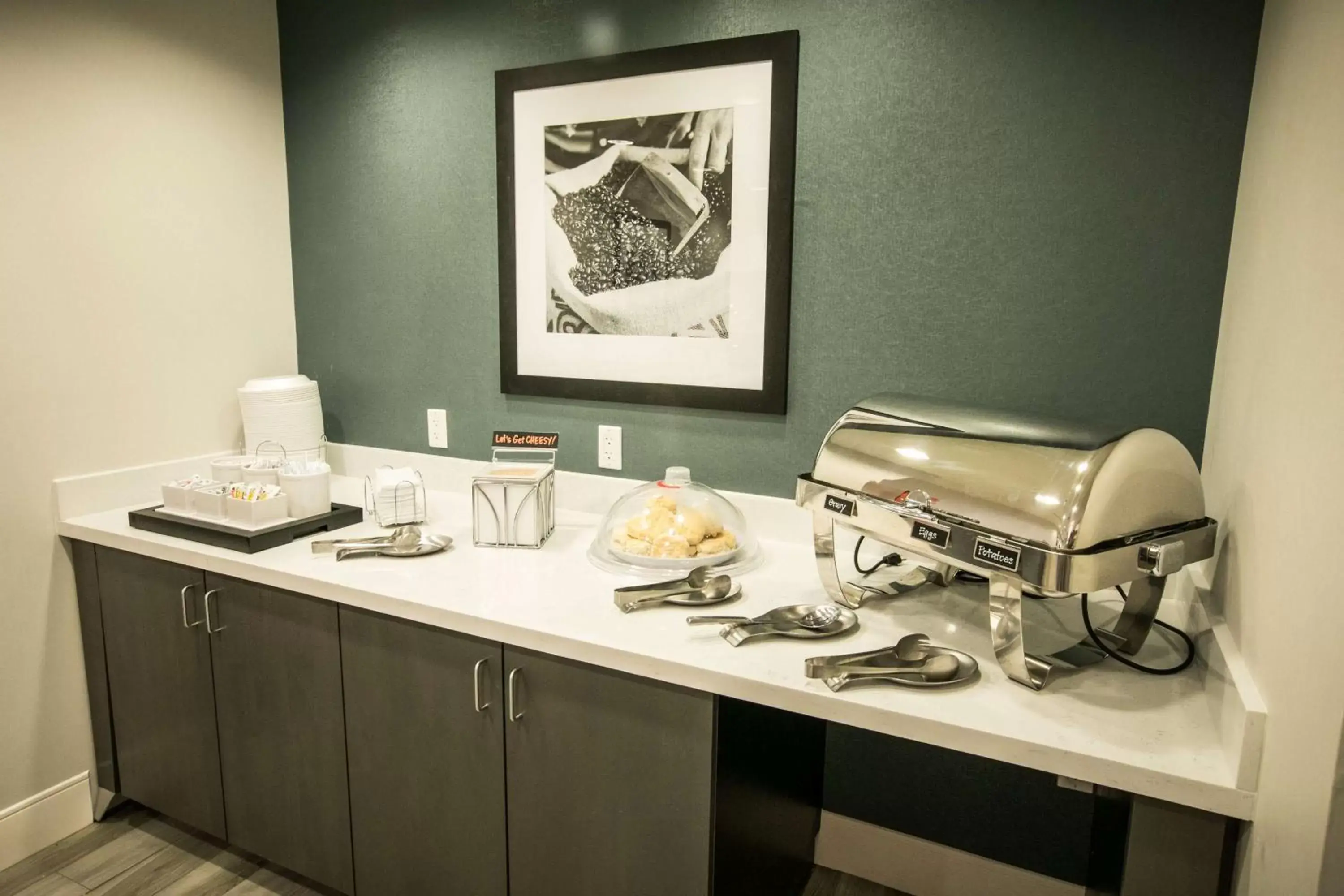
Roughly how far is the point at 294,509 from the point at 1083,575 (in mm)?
1816

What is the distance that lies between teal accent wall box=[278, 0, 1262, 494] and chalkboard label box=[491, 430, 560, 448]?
0.16 meters

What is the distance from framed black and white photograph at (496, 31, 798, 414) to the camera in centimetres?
188

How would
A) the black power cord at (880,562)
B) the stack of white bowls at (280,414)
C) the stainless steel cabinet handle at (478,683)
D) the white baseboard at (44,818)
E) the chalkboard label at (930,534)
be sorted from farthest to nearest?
the stack of white bowls at (280,414), the white baseboard at (44,818), the black power cord at (880,562), the stainless steel cabinet handle at (478,683), the chalkboard label at (930,534)

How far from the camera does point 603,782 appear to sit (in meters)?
1.43

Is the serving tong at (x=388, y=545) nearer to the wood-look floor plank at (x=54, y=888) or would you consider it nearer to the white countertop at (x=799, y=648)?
the white countertop at (x=799, y=648)

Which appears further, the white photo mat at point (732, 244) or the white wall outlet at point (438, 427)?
the white wall outlet at point (438, 427)

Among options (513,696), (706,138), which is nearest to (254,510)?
(513,696)

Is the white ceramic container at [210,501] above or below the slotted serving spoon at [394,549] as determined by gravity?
above

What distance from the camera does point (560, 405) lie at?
7.38ft

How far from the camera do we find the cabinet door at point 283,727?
1.73 metres

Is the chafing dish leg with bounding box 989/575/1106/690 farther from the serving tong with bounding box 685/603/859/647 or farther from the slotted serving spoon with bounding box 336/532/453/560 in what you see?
the slotted serving spoon with bounding box 336/532/453/560

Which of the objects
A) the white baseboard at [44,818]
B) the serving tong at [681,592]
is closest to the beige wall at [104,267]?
the white baseboard at [44,818]

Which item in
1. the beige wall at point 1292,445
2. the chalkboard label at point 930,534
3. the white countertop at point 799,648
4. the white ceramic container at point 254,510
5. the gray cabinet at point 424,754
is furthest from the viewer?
the white ceramic container at point 254,510

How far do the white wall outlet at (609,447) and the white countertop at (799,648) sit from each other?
221 millimetres
